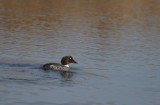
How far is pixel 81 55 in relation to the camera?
2034 cm

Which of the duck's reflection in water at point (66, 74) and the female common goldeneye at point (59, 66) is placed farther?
the female common goldeneye at point (59, 66)

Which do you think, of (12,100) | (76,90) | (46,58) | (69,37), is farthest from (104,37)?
(12,100)

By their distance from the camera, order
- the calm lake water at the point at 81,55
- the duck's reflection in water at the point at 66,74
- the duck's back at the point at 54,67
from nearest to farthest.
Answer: the calm lake water at the point at 81,55
the duck's reflection in water at the point at 66,74
the duck's back at the point at 54,67

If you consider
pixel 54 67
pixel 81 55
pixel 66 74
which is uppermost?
pixel 81 55

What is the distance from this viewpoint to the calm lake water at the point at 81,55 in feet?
42.8

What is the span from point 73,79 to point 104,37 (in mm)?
11232

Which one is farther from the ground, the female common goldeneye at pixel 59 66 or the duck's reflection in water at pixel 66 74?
the female common goldeneye at pixel 59 66

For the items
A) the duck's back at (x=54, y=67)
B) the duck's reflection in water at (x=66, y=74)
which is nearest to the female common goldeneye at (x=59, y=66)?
the duck's back at (x=54, y=67)

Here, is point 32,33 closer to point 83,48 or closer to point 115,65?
point 83,48

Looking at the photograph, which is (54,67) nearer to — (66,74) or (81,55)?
(66,74)

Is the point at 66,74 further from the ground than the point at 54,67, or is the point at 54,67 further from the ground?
the point at 54,67

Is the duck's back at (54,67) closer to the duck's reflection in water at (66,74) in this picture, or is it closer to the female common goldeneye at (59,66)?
the female common goldeneye at (59,66)

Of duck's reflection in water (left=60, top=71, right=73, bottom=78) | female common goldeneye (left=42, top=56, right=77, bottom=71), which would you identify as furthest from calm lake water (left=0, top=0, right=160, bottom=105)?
female common goldeneye (left=42, top=56, right=77, bottom=71)

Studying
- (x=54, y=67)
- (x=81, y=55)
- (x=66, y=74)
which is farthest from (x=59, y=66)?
(x=81, y=55)
